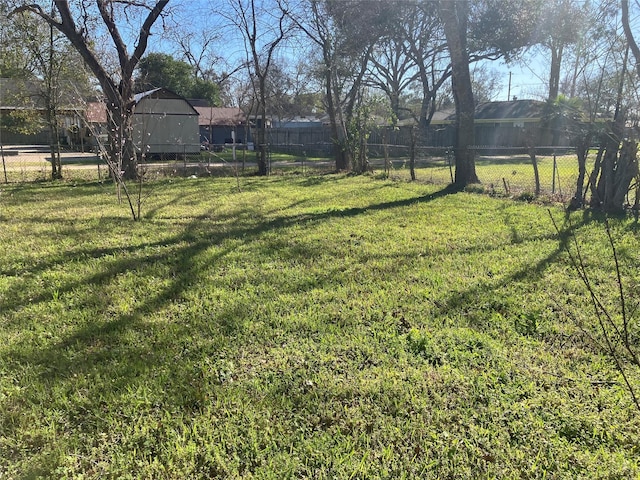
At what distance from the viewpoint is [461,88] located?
35.3 ft

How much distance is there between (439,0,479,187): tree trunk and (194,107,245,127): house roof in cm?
2720

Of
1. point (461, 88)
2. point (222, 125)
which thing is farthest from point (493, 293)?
point (222, 125)

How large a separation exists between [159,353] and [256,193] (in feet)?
26.5

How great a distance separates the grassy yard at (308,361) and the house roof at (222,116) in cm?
3212

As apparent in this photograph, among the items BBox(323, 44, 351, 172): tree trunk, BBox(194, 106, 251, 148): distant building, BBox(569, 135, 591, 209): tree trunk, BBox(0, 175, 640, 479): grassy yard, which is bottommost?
BBox(0, 175, 640, 479): grassy yard

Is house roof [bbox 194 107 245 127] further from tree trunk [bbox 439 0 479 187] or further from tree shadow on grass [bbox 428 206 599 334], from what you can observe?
tree shadow on grass [bbox 428 206 599 334]

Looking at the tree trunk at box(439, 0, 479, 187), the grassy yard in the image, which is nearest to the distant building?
the tree trunk at box(439, 0, 479, 187)

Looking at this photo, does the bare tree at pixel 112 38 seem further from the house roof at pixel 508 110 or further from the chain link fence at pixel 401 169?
the house roof at pixel 508 110

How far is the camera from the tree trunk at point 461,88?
1027 centimetres

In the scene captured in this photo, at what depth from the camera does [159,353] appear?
2.99 metres

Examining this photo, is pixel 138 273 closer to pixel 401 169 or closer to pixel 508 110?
pixel 401 169

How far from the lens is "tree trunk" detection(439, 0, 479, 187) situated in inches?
404

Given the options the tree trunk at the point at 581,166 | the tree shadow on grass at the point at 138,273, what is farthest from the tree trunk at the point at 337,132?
the tree trunk at the point at 581,166

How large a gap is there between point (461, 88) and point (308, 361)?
32.4 ft
